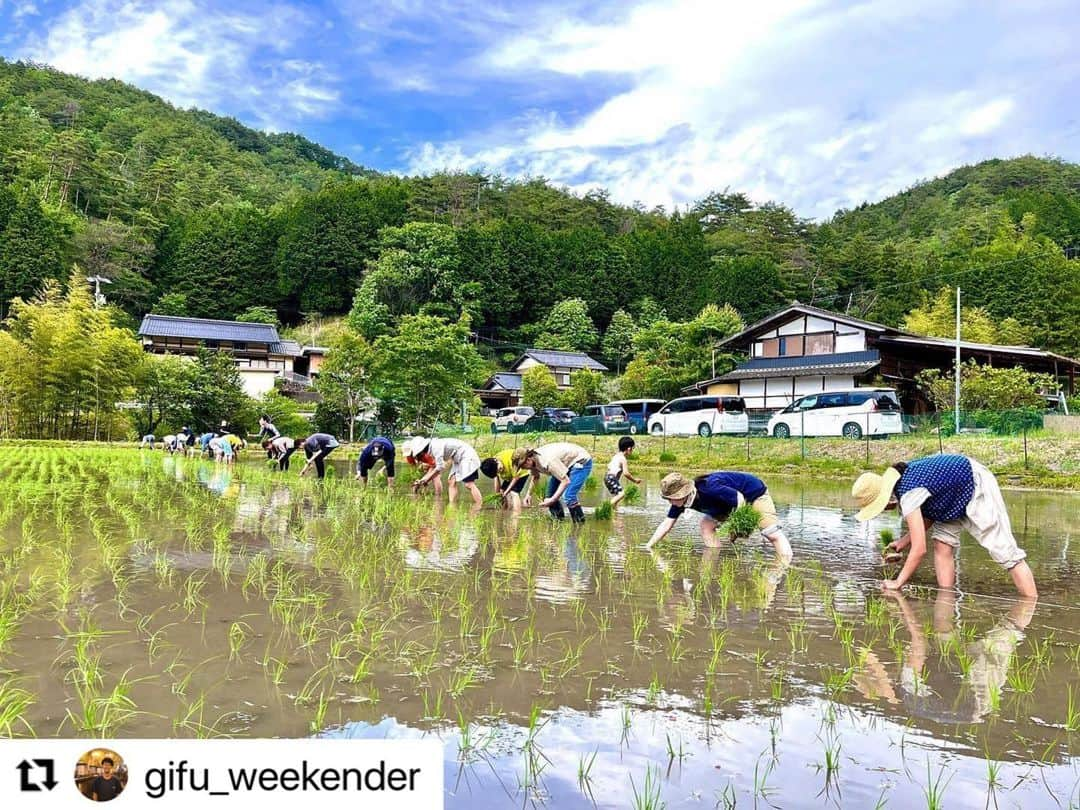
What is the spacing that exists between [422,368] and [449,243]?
95.5 feet

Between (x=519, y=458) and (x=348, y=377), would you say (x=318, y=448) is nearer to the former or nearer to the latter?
(x=519, y=458)

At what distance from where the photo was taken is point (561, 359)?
153ft

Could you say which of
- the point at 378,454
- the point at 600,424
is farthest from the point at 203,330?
the point at 378,454

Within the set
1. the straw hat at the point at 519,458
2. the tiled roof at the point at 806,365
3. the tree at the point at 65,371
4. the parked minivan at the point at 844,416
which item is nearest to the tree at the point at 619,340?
the tiled roof at the point at 806,365

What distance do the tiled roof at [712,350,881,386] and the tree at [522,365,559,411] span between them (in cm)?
962

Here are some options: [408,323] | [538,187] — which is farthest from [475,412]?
[538,187]

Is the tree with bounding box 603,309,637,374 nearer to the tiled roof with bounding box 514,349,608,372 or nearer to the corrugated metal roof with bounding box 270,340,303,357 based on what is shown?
the tiled roof with bounding box 514,349,608,372

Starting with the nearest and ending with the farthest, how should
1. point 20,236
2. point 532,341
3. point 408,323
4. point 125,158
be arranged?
1. point 408,323
2. point 20,236
3. point 532,341
4. point 125,158

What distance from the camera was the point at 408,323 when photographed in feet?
90.1

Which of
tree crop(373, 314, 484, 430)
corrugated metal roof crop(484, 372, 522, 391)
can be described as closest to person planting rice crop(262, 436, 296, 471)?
tree crop(373, 314, 484, 430)

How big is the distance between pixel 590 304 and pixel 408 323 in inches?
1163

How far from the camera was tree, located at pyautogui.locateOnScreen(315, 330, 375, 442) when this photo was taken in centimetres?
2716

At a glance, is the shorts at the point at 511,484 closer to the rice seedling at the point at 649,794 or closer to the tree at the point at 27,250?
the rice seedling at the point at 649,794

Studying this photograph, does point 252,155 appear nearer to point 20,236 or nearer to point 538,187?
point 538,187
